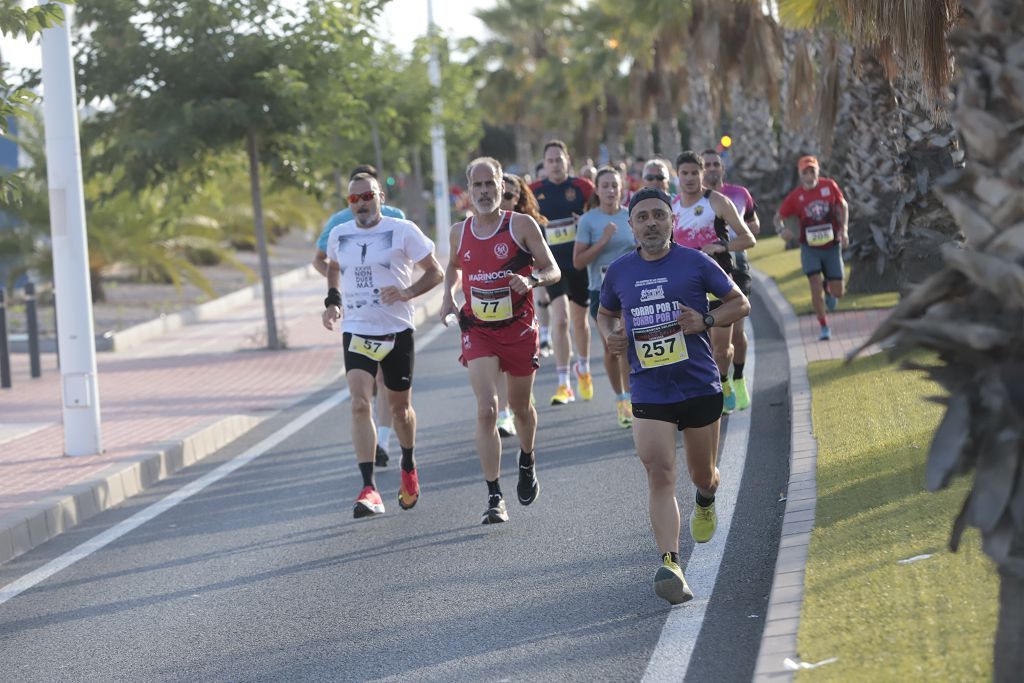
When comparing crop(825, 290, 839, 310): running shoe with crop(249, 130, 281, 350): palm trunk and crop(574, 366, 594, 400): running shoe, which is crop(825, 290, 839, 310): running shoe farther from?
crop(249, 130, 281, 350): palm trunk

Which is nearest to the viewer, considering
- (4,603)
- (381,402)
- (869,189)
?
(4,603)

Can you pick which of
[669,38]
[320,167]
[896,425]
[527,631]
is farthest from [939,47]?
[669,38]

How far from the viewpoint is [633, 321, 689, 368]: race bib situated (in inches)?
266

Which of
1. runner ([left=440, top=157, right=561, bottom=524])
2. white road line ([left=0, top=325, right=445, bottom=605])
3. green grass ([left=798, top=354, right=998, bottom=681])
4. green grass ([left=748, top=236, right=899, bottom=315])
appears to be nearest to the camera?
green grass ([left=798, top=354, right=998, bottom=681])

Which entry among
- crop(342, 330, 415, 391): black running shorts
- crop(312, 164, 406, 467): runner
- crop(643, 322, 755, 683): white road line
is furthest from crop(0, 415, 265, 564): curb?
crop(643, 322, 755, 683): white road line

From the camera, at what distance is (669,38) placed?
37.6 meters

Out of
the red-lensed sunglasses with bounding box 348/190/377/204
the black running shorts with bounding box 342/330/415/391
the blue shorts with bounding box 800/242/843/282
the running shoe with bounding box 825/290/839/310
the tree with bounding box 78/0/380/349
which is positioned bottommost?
the running shoe with bounding box 825/290/839/310

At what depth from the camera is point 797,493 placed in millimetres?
7945

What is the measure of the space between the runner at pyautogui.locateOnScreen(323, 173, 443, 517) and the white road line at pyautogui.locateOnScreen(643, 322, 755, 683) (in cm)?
185

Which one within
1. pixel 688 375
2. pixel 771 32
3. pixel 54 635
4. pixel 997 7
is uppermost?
pixel 771 32

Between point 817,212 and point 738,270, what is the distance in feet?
15.5

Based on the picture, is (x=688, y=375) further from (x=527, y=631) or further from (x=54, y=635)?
(x=54, y=635)

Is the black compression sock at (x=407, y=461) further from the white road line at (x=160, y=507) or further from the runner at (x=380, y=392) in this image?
the white road line at (x=160, y=507)

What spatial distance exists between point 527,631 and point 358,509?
284cm
